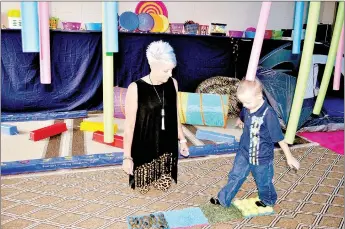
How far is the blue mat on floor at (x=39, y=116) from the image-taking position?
17.1 feet

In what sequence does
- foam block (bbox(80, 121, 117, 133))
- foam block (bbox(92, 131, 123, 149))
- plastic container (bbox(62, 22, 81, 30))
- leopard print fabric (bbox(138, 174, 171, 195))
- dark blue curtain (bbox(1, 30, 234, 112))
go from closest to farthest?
leopard print fabric (bbox(138, 174, 171, 195)) < foam block (bbox(92, 131, 123, 149)) < foam block (bbox(80, 121, 117, 133)) < dark blue curtain (bbox(1, 30, 234, 112)) < plastic container (bbox(62, 22, 81, 30))

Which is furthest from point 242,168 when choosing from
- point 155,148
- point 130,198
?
point 130,198

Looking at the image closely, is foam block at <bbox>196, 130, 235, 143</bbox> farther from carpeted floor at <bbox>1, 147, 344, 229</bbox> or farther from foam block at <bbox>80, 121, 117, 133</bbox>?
foam block at <bbox>80, 121, 117, 133</bbox>

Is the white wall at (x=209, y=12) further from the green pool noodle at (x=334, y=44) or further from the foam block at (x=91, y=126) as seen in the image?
the green pool noodle at (x=334, y=44)

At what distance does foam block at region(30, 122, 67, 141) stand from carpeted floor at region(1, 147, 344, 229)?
1.05 meters

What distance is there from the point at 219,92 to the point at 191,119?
2.81 ft

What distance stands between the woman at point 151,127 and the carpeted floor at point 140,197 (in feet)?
0.90

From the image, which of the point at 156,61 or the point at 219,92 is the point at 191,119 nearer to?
the point at 219,92

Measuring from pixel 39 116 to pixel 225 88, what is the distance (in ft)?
9.57

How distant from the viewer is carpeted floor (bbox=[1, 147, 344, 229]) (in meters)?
2.56

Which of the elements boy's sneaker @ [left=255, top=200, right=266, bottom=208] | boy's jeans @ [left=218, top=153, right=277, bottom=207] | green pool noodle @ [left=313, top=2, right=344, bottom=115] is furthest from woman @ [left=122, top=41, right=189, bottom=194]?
green pool noodle @ [left=313, top=2, right=344, bottom=115]

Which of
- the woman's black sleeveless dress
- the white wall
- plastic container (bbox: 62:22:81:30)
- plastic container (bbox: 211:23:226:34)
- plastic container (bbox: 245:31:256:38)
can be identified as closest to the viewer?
the woman's black sleeveless dress

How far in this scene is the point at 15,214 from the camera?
2.61 m

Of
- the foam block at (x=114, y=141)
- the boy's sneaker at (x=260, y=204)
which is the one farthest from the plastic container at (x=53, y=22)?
the boy's sneaker at (x=260, y=204)
